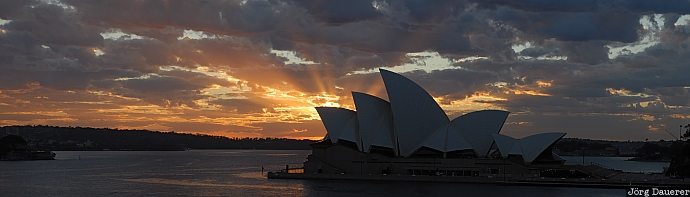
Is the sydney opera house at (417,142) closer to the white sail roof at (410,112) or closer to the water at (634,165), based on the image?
the white sail roof at (410,112)

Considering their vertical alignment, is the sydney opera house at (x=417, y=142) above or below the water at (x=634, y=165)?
above

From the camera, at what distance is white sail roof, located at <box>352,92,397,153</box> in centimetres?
6712

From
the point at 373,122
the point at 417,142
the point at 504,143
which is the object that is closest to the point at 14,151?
the point at 373,122

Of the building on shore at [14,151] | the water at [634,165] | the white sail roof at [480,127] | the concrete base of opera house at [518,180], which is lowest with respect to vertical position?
the concrete base of opera house at [518,180]

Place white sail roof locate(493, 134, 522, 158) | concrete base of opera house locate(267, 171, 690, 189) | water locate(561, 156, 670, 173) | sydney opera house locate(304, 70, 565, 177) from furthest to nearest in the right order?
water locate(561, 156, 670, 173), white sail roof locate(493, 134, 522, 158), sydney opera house locate(304, 70, 565, 177), concrete base of opera house locate(267, 171, 690, 189)

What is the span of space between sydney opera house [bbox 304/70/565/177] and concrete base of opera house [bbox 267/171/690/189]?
1.55 meters

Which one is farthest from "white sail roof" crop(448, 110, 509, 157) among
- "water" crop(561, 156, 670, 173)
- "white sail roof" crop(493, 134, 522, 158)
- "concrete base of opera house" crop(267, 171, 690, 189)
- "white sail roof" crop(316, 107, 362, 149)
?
"water" crop(561, 156, 670, 173)

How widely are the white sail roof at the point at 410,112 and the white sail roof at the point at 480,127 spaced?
1.90 meters

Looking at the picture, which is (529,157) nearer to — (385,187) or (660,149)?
(385,187)

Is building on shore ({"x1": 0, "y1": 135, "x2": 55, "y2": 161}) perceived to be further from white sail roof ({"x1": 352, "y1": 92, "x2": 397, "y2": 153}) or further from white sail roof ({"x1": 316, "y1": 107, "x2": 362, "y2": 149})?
white sail roof ({"x1": 352, "y1": 92, "x2": 397, "y2": 153})

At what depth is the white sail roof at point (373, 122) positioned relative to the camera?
67.1 m

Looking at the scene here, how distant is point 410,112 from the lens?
65.7 metres

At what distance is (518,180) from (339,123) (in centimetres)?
1889

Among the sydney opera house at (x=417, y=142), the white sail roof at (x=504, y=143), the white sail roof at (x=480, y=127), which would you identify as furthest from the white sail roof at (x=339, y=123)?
the white sail roof at (x=504, y=143)
